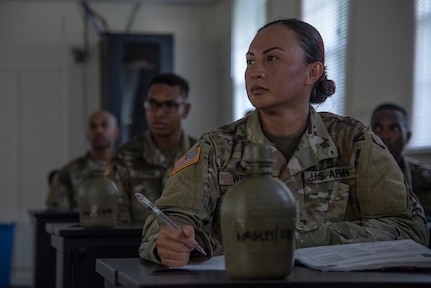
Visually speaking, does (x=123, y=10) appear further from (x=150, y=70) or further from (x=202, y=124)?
(x=202, y=124)

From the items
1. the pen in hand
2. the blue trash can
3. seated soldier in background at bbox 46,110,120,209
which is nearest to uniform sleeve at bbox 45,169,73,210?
seated soldier in background at bbox 46,110,120,209

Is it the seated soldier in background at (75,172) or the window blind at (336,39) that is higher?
the window blind at (336,39)

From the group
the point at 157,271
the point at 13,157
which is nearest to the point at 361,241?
the point at 157,271

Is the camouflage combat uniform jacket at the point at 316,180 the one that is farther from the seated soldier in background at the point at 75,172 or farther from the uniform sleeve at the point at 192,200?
the seated soldier in background at the point at 75,172

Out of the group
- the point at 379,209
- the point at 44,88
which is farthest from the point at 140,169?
the point at 44,88

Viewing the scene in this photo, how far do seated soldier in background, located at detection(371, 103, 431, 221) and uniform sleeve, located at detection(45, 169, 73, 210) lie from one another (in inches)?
92.7

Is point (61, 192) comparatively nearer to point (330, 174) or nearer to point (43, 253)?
point (43, 253)

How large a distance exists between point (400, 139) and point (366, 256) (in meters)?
2.71

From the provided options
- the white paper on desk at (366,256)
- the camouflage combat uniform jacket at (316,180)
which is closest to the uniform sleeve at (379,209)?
the camouflage combat uniform jacket at (316,180)

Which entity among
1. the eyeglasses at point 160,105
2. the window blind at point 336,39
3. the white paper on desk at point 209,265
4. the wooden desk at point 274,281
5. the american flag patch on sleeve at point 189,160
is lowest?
the white paper on desk at point 209,265

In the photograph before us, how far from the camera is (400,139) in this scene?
415 cm

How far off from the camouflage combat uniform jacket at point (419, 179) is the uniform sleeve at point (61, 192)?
8.32 ft

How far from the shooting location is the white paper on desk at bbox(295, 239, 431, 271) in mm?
1479

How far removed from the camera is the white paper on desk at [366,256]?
148cm
